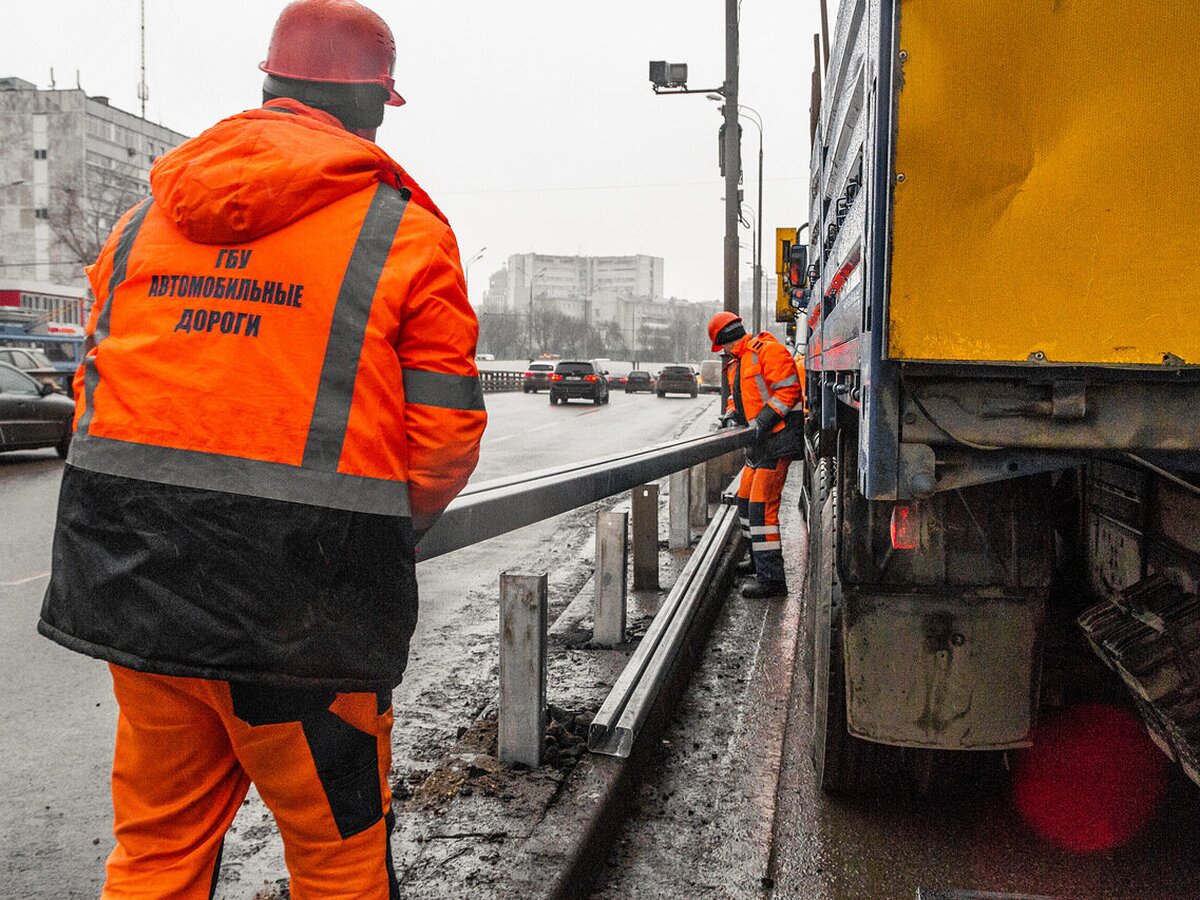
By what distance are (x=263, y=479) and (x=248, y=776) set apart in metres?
0.58

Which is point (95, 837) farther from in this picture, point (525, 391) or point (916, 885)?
point (525, 391)

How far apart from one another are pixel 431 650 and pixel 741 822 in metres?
2.34

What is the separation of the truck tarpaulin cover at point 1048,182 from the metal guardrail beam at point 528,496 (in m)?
1.05

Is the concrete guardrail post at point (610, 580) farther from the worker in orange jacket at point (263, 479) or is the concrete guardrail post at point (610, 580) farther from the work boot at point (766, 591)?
the worker in orange jacket at point (263, 479)

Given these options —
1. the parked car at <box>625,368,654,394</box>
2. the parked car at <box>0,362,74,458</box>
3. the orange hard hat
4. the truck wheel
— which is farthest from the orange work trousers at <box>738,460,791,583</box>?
the parked car at <box>625,368,654,394</box>

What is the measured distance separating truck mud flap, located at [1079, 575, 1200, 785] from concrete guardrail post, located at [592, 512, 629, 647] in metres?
2.51

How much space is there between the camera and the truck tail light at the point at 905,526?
270 centimetres

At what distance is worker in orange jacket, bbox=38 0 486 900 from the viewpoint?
1.65 meters

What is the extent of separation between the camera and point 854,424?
155 inches

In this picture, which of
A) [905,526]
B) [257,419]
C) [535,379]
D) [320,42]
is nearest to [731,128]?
[905,526]

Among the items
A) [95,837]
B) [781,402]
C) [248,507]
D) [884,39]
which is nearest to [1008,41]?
[884,39]

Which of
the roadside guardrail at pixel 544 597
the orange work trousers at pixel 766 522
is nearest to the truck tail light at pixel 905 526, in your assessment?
the roadside guardrail at pixel 544 597

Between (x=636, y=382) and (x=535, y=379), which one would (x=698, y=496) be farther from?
(x=636, y=382)

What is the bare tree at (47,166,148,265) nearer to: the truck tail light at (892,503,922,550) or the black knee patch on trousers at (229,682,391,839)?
the truck tail light at (892,503,922,550)
